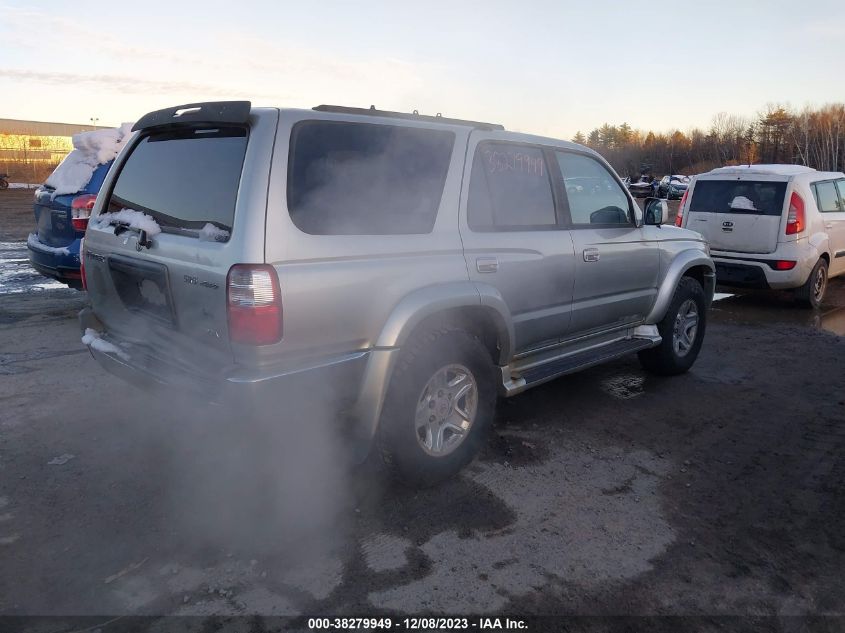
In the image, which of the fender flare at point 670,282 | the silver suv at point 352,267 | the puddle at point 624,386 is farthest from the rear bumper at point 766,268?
the silver suv at point 352,267

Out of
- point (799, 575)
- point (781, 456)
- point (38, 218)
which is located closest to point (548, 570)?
point (799, 575)

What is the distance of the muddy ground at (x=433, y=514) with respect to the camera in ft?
8.39

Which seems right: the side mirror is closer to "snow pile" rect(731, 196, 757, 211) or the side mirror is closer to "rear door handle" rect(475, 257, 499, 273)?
"rear door handle" rect(475, 257, 499, 273)

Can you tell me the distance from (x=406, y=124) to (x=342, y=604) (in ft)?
7.69

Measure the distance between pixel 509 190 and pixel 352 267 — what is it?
1.37 metres

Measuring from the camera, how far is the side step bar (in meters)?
3.82

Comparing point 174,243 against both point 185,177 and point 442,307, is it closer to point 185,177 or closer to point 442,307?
point 185,177

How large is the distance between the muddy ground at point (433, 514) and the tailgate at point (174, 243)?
0.35 meters

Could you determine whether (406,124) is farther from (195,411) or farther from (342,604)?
(342,604)

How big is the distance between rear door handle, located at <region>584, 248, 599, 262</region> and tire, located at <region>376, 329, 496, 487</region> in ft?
3.74

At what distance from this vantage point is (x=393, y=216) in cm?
315

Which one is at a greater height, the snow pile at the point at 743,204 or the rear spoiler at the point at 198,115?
the rear spoiler at the point at 198,115

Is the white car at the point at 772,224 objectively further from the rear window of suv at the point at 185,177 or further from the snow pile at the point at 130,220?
the snow pile at the point at 130,220

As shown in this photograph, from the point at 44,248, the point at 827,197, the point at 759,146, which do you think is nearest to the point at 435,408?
the point at 44,248
